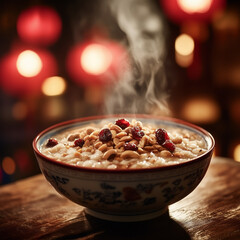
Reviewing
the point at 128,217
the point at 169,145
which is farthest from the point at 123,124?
the point at 128,217

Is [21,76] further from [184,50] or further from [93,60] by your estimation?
[184,50]

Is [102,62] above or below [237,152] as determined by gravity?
above

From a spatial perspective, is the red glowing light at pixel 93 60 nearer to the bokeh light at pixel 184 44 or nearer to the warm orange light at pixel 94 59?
the warm orange light at pixel 94 59

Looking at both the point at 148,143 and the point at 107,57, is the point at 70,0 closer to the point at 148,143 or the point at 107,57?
the point at 107,57

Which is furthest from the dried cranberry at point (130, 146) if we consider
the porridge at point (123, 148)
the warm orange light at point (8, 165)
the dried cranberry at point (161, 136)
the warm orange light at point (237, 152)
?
the warm orange light at point (237, 152)

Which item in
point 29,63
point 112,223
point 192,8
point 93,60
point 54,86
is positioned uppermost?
point 192,8

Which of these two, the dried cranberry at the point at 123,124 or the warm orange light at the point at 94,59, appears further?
the warm orange light at the point at 94,59
